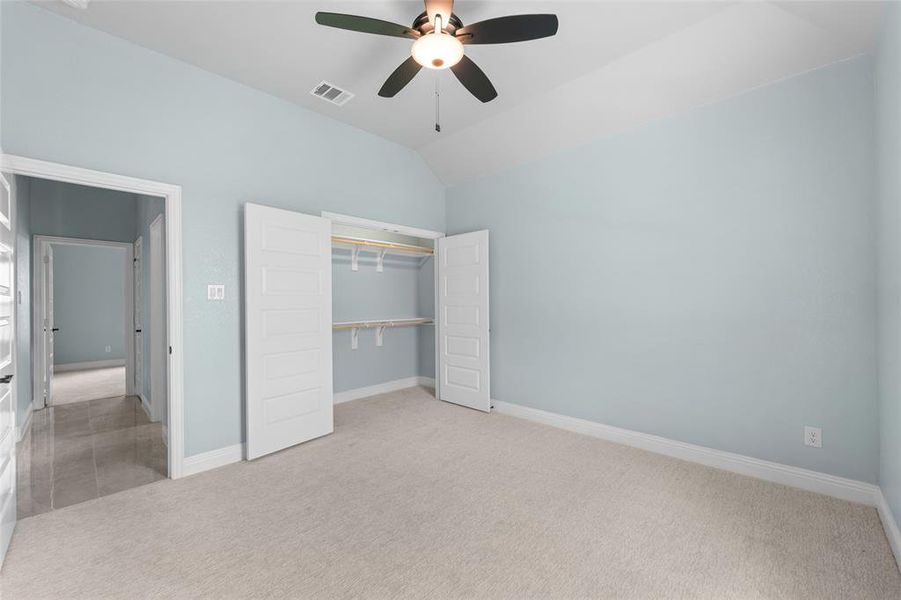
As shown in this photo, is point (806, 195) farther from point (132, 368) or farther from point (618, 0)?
point (132, 368)

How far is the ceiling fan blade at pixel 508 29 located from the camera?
204 cm

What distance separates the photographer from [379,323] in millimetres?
5105

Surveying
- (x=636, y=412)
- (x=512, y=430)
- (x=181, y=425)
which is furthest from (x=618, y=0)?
(x=181, y=425)

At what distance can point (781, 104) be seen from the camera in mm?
2809

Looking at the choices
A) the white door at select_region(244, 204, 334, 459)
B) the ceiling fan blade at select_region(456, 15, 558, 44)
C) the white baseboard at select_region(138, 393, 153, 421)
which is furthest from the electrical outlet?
the white baseboard at select_region(138, 393, 153, 421)

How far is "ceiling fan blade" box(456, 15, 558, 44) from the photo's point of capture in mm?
2037

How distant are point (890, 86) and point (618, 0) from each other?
151 cm

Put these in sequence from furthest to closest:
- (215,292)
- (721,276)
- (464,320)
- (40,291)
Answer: (464,320) < (40,291) < (215,292) < (721,276)

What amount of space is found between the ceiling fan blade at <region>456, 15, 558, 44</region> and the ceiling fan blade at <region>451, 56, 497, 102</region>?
136 mm

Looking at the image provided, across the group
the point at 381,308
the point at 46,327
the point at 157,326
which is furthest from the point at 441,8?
the point at 46,327

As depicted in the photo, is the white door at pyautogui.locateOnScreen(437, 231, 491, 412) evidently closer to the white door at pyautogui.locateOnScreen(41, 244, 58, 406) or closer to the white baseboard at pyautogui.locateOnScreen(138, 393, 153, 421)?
the white baseboard at pyautogui.locateOnScreen(138, 393, 153, 421)

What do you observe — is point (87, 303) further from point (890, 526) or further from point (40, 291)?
point (890, 526)

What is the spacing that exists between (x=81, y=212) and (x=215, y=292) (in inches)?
136

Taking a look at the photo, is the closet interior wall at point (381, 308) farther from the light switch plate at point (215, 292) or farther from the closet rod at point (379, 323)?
the light switch plate at point (215, 292)
